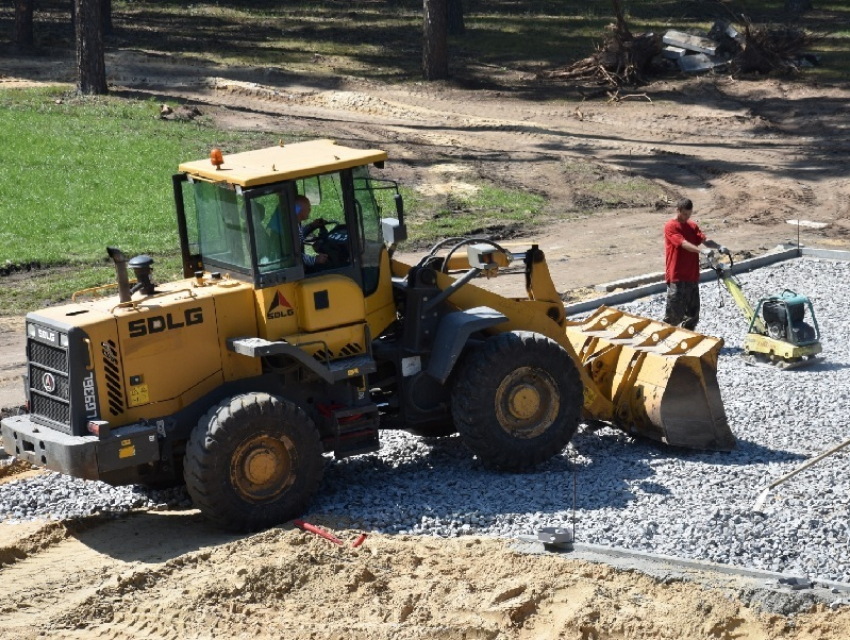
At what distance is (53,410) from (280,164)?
8.36 ft

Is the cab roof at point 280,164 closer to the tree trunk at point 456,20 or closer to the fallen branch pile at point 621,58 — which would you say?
the fallen branch pile at point 621,58

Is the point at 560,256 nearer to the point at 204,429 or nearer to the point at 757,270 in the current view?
the point at 757,270

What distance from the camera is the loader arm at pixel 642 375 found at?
38.2 ft

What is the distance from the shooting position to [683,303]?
14.8 m

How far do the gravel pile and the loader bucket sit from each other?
0.68 feet

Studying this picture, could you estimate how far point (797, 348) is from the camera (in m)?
14.4

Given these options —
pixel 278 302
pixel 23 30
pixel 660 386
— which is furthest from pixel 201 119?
pixel 278 302

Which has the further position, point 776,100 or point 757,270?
point 776,100

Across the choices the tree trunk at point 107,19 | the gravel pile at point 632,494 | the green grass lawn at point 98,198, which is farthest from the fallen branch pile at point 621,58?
the gravel pile at point 632,494

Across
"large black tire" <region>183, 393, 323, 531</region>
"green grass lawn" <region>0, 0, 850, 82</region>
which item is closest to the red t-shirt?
"large black tire" <region>183, 393, 323, 531</region>

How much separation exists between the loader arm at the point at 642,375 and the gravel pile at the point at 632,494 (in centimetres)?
22

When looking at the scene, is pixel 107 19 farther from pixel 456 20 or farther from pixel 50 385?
pixel 50 385

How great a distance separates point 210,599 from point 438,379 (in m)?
2.82

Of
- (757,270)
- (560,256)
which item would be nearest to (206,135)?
(560,256)
